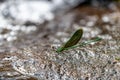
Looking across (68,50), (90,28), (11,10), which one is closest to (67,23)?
(90,28)

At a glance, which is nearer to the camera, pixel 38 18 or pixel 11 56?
pixel 11 56

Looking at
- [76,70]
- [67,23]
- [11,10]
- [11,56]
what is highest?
[11,10]

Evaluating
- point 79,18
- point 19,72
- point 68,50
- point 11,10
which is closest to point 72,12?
point 79,18

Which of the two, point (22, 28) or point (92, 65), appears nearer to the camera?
point (92, 65)

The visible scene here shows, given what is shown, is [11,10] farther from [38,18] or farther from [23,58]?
[23,58]

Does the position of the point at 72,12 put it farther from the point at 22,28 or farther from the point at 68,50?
the point at 68,50

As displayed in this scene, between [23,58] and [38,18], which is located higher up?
[38,18]

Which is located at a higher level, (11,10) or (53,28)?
(11,10)

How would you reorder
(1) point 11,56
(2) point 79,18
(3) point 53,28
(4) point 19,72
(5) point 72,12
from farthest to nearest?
(5) point 72,12 < (2) point 79,18 < (3) point 53,28 < (1) point 11,56 < (4) point 19,72

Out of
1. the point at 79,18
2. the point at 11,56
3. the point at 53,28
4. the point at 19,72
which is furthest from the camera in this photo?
the point at 79,18
